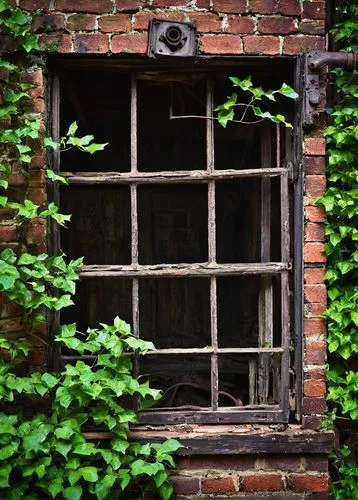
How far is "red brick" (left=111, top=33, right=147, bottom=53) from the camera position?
2.38 m

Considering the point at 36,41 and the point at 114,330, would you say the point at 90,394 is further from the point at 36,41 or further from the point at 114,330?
the point at 36,41

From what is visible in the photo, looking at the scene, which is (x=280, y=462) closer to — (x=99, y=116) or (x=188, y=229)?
(x=188, y=229)

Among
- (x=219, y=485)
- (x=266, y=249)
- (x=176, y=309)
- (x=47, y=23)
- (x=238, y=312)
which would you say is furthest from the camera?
(x=176, y=309)

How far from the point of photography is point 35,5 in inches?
93.1

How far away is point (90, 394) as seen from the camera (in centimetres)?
227

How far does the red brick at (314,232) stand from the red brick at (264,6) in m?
0.96

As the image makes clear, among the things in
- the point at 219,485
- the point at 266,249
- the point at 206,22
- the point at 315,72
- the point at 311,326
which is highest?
the point at 206,22

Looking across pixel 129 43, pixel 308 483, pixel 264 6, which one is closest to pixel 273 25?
pixel 264 6

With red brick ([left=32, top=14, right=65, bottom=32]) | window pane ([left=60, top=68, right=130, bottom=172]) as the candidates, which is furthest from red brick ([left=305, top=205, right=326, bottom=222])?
window pane ([left=60, top=68, right=130, bottom=172])

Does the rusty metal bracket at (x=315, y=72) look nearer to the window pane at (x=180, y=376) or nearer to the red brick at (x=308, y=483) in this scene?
the red brick at (x=308, y=483)

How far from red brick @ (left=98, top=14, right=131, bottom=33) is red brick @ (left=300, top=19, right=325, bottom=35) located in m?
0.77

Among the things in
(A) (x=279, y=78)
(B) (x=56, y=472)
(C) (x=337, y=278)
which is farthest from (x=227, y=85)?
(B) (x=56, y=472)

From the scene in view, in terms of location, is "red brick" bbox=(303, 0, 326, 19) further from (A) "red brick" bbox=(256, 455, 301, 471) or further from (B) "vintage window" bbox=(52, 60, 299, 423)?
(A) "red brick" bbox=(256, 455, 301, 471)

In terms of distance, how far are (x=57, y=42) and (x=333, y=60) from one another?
47.6 inches
